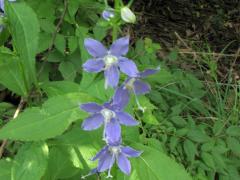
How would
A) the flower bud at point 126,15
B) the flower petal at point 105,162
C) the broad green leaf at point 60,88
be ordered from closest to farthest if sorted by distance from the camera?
the flower bud at point 126,15 → the flower petal at point 105,162 → the broad green leaf at point 60,88

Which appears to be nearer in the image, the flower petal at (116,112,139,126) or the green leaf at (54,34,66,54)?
the flower petal at (116,112,139,126)

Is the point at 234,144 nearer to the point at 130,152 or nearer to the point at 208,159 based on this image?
the point at 208,159

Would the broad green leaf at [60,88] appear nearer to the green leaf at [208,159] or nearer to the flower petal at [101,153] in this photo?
the flower petal at [101,153]

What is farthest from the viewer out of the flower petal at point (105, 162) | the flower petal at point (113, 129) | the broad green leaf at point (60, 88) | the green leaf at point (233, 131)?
the green leaf at point (233, 131)

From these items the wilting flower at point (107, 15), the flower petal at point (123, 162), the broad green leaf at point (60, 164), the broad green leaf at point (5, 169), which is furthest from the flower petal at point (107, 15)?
the broad green leaf at point (5, 169)

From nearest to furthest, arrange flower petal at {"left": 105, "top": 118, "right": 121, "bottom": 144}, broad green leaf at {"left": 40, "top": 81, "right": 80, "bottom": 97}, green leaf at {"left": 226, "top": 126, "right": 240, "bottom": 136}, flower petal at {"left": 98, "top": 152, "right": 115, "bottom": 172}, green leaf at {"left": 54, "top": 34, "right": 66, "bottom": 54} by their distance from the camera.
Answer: flower petal at {"left": 105, "top": 118, "right": 121, "bottom": 144}
flower petal at {"left": 98, "top": 152, "right": 115, "bottom": 172}
broad green leaf at {"left": 40, "top": 81, "right": 80, "bottom": 97}
green leaf at {"left": 54, "top": 34, "right": 66, "bottom": 54}
green leaf at {"left": 226, "top": 126, "right": 240, "bottom": 136}

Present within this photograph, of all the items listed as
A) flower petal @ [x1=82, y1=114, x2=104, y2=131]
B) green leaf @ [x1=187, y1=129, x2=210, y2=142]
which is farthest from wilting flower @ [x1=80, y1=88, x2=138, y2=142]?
green leaf @ [x1=187, y1=129, x2=210, y2=142]

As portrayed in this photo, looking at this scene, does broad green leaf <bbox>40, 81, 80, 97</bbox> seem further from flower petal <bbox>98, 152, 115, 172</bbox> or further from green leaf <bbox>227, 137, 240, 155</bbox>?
green leaf <bbox>227, 137, 240, 155</bbox>

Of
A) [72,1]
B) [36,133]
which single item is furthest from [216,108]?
[36,133]
